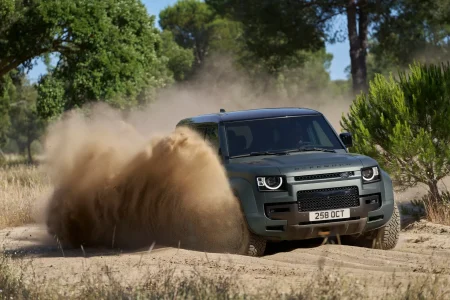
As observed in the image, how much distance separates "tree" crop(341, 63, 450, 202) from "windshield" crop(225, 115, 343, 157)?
139 inches

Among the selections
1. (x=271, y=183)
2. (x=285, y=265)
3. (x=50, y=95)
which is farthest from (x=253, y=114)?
(x=50, y=95)

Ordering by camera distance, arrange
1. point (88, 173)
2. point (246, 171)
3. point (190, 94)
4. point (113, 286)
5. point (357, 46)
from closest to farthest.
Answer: point (113, 286) → point (246, 171) → point (88, 173) → point (357, 46) → point (190, 94)

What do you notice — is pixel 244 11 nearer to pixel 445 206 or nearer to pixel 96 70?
pixel 96 70

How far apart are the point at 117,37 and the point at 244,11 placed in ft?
34.8

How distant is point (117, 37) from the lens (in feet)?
103

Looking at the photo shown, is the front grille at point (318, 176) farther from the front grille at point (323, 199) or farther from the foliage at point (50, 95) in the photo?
the foliage at point (50, 95)

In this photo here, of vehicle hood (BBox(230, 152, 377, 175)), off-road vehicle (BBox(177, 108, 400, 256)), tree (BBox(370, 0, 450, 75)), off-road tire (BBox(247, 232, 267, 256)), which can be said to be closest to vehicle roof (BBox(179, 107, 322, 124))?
off-road vehicle (BBox(177, 108, 400, 256))

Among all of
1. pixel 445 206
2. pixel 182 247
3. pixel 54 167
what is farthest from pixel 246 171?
pixel 445 206

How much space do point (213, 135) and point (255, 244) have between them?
1811 mm

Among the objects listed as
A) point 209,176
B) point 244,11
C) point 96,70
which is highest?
point 244,11

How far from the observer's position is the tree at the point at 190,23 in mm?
91250

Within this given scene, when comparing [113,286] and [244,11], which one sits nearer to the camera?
[113,286]

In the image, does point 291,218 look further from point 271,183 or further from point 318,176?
point 318,176

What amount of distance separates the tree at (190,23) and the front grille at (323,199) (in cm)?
8059
